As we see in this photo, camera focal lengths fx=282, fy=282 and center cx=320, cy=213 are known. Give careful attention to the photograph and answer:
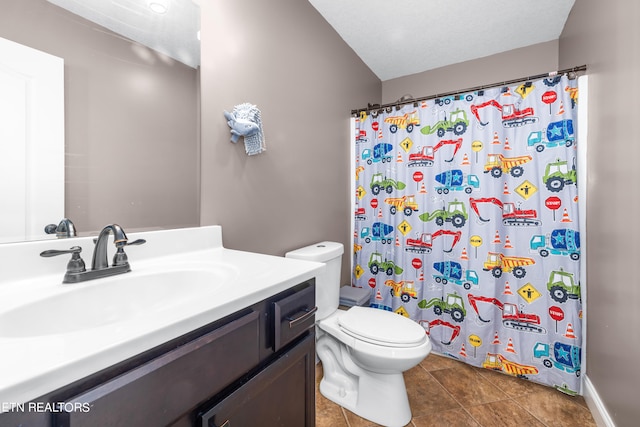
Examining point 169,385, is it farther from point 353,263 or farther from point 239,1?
point 353,263

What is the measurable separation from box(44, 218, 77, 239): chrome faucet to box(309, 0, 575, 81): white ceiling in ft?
6.00

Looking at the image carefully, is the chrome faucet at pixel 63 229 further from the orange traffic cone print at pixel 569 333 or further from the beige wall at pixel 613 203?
the orange traffic cone print at pixel 569 333

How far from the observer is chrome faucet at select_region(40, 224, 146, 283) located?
2.43 feet

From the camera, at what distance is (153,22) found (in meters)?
1.04

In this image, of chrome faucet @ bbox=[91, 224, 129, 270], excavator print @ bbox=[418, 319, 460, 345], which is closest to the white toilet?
excavator print @ bbox=[418, 319, 460, 345]

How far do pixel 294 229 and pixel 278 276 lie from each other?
0.93 meters

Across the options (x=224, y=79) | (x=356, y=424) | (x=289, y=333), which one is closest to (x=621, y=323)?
(x=356, y=424)

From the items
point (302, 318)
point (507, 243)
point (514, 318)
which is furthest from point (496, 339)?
point (302, 318)

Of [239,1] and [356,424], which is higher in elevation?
[239,1]

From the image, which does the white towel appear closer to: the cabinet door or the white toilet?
the white toilet

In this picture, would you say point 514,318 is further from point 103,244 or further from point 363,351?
point 103,244

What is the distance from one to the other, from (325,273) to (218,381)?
41.6 inches

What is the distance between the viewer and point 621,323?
1.17 metres

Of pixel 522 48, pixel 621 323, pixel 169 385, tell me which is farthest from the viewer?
pixel 522 48
